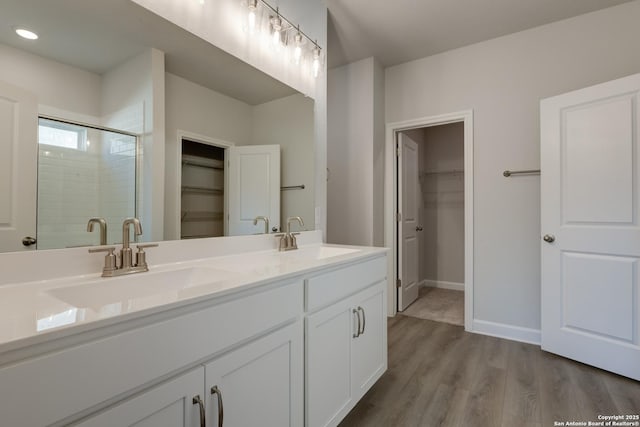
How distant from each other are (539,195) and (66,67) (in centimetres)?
303


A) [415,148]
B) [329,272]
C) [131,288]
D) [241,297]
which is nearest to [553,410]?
[329,272]

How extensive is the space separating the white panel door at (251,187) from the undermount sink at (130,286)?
383 mm

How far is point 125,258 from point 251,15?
1.42 meters

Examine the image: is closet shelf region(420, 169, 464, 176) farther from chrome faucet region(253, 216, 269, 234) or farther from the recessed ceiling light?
the recessed ceiling light

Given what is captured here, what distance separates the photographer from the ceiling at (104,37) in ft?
3.07

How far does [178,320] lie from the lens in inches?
29.4

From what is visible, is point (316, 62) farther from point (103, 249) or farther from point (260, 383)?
point (260, 383)

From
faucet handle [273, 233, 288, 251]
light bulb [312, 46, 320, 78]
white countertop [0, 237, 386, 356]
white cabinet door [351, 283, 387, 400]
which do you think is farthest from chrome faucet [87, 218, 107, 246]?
light bulb [312, 46, 320, 78]

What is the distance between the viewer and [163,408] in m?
0.73

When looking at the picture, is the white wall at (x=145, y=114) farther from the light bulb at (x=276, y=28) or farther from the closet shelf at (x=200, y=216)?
the light bulb at (x=276, y=28)

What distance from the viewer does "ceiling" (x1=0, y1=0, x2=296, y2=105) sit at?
3.07ft

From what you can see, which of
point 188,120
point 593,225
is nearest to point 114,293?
point 188,120

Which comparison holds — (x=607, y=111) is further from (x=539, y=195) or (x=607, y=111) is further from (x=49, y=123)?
(x=49, y=123)

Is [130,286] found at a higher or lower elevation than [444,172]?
lower
